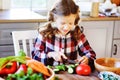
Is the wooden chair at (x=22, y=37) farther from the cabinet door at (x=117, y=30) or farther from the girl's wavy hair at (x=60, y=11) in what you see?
the cabinet door at (x=117, y=30)

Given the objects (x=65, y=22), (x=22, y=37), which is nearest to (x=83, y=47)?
(x=65, y=22)

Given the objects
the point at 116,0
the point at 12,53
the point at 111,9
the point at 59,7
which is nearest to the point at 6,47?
the point at 12,53

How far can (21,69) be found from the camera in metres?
1.06

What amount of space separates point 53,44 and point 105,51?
1.12 metres

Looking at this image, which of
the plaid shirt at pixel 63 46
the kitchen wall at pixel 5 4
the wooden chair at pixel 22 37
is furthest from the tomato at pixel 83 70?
the kitchen wall at pixel 5 4

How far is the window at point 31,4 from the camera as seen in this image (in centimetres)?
287

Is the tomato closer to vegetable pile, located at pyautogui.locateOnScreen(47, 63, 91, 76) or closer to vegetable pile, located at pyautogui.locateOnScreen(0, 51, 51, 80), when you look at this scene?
vegetable pile, located at pyautogui.locateOnScreen(47, 63, 91, 76)

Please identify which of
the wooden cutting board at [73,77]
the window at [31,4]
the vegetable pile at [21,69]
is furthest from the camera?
the window at [31,4]

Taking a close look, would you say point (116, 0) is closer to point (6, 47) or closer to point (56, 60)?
point (6, 47)

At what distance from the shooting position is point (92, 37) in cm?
261

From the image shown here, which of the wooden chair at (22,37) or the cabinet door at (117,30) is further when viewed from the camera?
the cabinet door at (117,30)

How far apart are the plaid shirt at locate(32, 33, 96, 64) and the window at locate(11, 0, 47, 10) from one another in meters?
1.31

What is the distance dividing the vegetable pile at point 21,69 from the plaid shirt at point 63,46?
49cm

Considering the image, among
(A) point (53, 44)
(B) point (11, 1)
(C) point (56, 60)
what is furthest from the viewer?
(B) point (11, 1)
